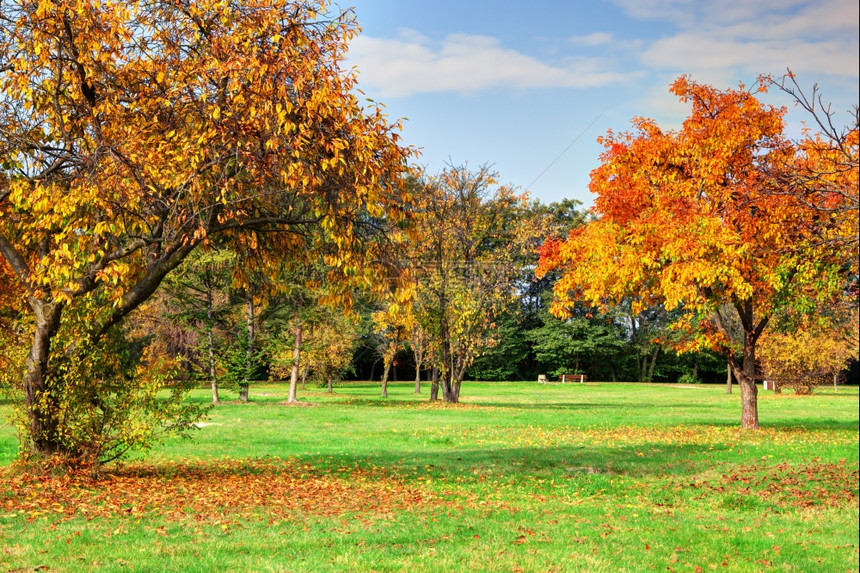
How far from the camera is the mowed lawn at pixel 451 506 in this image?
6668mm

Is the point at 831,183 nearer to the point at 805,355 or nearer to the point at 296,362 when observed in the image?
the point at 296,362

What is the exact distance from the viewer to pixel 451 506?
9219 mm

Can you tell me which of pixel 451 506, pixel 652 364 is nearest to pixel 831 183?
pixel 451 506

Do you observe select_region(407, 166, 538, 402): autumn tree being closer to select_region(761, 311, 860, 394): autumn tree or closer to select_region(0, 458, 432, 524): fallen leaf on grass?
select_region(761, 311, 860, 394): autumn tree

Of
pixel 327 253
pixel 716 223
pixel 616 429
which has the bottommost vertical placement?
pixel 616 429

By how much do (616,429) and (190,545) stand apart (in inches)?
588

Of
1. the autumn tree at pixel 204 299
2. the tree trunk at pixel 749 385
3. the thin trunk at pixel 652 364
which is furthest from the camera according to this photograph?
the thin trunk at pixel 652 364

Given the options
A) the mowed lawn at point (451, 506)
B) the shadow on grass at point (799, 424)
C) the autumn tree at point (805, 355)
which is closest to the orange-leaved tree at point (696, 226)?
the shadow on grass at point (799, 424)

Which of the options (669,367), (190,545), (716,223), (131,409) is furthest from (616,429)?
(669,367)

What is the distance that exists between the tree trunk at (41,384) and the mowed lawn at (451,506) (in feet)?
1.68

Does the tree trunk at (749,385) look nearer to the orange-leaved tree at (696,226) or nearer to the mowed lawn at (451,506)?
the orange-leaved tree at (696,226)

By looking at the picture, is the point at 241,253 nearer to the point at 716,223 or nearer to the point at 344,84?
the point at 344,84

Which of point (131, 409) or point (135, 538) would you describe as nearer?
point (135, 538)

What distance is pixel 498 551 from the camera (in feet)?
22.6
